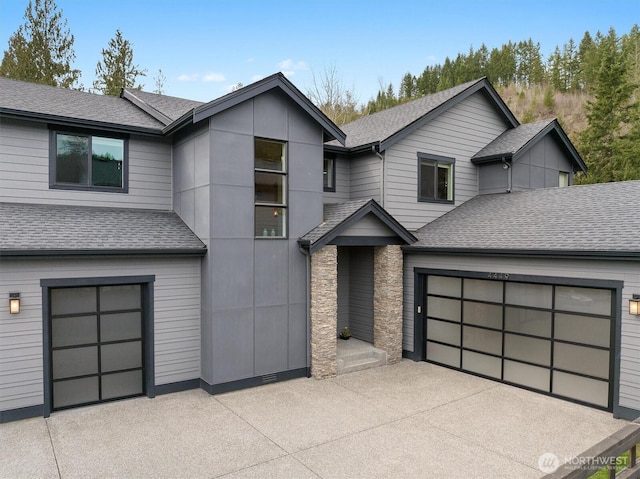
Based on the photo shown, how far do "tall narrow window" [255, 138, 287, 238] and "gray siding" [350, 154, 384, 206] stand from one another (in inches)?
115

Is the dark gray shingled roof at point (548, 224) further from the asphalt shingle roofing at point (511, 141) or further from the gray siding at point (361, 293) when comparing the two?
the gray siding at point (361, 293)

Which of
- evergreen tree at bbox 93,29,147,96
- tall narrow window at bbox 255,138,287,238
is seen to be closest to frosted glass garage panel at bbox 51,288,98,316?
tall narrow window at bbox 255,138,287,238

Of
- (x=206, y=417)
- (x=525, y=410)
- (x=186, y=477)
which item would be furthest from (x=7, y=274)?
(x=525, y=410)

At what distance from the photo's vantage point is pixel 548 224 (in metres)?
9.59

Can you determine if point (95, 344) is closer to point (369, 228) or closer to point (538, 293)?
point (369, 228)

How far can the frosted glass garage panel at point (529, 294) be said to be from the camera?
8844mm

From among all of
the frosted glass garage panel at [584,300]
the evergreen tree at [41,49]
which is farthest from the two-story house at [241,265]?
the evergreen tree at [41,49]

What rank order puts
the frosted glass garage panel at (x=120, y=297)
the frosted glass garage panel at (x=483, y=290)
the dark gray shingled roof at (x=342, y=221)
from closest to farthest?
the frosted glass garage panel at (x=120, y=297) < the dark gray shingled roof at (x=342, y=221) < the frosted glass garage panel at (x=483, y=290)

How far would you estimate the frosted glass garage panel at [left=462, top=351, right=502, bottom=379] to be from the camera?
9.79 m

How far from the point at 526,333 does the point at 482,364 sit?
4.65 ft

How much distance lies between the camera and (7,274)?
286 inches

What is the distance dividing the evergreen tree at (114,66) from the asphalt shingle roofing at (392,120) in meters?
18.0

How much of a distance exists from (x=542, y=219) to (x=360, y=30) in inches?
1011

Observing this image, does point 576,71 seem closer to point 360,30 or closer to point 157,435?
point 360,30
